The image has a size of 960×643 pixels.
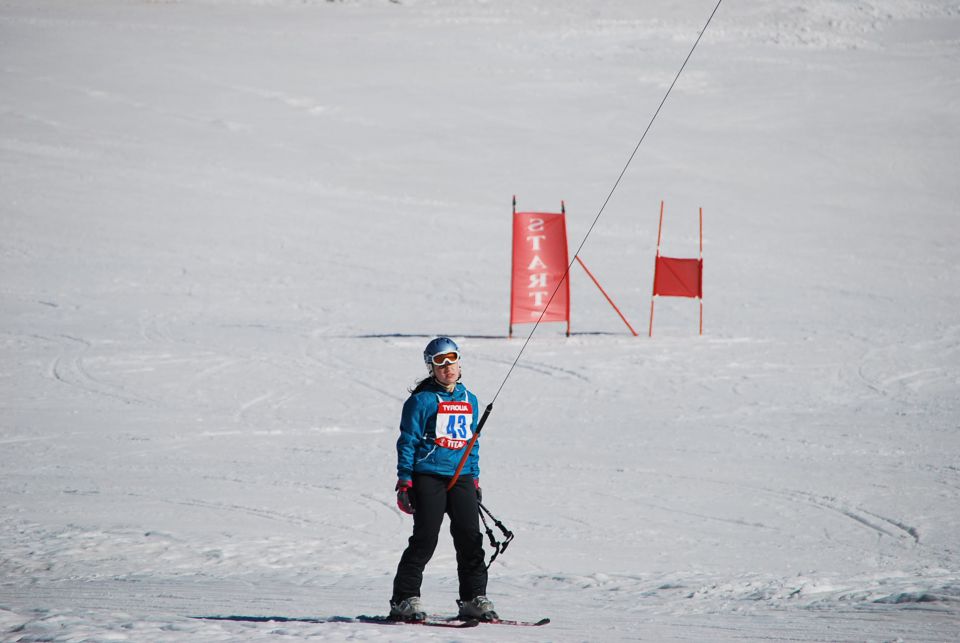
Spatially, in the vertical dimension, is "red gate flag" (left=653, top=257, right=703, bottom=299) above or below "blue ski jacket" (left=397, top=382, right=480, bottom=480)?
above

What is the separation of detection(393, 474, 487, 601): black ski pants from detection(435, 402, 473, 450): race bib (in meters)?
0.17

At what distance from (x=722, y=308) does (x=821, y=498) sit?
942 cm

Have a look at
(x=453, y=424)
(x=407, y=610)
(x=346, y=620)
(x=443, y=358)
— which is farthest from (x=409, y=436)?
(x=346, y=620)

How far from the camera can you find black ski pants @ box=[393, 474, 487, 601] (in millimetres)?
5109

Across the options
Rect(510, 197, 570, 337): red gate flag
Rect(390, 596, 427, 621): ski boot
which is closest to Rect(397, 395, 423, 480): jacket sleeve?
Rect(390, 596, 427, 621): ski boot

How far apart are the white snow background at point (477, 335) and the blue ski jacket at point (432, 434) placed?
779mm

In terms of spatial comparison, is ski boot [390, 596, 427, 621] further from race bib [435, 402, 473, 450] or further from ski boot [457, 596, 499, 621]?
race bib [435, 402, 473, 450]

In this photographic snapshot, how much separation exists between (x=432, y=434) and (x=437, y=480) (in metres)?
0.21

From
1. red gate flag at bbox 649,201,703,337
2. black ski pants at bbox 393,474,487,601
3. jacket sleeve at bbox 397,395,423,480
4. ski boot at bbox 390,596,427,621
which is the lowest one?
ski boot at bbox 390,596,427,621

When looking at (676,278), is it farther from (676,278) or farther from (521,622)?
(521,622)

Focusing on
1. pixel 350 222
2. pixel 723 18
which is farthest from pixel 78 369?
pixel 723 18

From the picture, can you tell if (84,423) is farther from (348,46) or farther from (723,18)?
(723,18)

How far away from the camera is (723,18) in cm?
4912

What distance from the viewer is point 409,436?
16.7 feet
